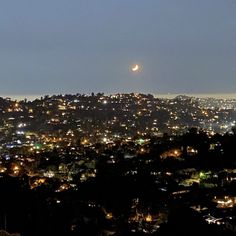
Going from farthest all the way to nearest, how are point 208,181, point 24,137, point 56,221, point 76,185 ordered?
point 24,137 → point 76,185 → point 208,181 → point 56,221

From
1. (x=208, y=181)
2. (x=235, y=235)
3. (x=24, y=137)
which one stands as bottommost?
(x=235, y=235)

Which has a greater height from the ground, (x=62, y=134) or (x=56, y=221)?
(x=62, y=134)

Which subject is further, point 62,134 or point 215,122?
point 215,122

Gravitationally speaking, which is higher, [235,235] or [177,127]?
[177,127]

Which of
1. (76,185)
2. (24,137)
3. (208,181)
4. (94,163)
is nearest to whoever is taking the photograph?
(208,181)

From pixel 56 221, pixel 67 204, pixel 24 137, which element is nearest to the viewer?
pixel 56 221

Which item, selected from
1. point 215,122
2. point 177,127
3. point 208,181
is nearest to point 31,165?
point 208,181

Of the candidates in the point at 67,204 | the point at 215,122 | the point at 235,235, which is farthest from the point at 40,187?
the point at 215,122

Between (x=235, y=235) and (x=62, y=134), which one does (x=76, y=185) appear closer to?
(x=235, y=235)

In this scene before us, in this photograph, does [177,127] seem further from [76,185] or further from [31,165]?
[76,185]
